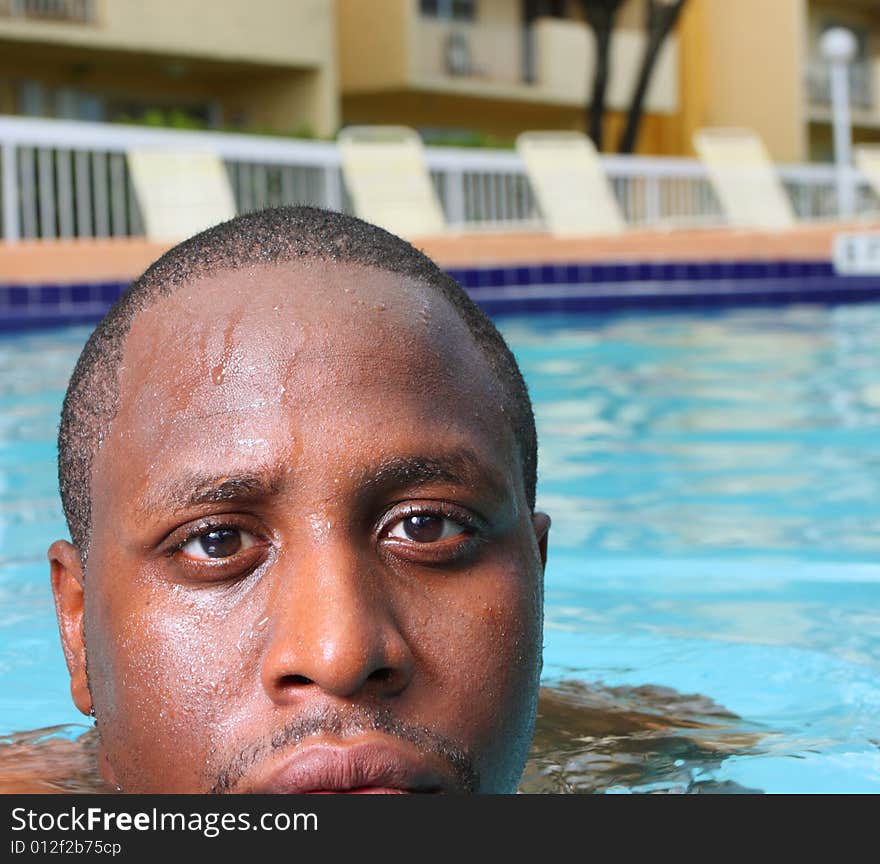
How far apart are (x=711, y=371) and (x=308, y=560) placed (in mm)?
7208

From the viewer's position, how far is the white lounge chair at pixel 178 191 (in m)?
12.6

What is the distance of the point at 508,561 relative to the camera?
1.86 metres

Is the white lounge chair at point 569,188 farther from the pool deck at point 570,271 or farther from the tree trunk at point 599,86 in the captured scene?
the tree trunk at point 599,86

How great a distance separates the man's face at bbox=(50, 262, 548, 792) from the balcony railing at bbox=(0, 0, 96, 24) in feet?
67.9

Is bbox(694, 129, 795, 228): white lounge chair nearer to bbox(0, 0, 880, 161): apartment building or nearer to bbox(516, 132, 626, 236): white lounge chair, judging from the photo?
bbox(516, 132, 626, 236): white lounge chair

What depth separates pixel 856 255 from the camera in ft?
47.0

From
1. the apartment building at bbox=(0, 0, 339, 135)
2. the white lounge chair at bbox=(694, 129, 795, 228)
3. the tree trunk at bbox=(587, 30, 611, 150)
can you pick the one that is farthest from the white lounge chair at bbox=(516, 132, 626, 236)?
the tree trunk at bbox=(587, 30, 611, 150)

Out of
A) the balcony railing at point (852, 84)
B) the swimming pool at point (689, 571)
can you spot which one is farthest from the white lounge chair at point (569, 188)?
the balcony railing at point (852, 84)

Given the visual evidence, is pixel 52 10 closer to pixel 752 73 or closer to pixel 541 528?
pixel 752 73

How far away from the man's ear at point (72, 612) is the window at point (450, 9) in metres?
28.0

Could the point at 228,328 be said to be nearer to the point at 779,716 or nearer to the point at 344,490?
the point at 344,490

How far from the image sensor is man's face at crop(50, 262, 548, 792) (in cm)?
162
